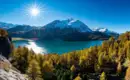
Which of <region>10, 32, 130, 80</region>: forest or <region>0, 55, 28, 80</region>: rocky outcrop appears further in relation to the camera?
<region>10, 32, 130, 80</region>: forest

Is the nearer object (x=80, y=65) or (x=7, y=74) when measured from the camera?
(x=7, y=74)

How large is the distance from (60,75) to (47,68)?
726 cm

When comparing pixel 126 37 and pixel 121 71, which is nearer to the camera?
pixel 121 71

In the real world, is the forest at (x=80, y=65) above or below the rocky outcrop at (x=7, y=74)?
below

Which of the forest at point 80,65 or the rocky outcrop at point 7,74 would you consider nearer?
the rocky outcrop at point 7,74

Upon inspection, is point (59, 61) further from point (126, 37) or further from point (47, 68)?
point (126, 37)

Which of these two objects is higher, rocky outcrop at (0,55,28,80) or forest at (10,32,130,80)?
rocky outcrop at (0,55,28,80)

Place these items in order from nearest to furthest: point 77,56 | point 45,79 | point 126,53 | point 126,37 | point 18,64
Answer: point 45,79 → point 18,64 → point 126,53 → point 77,56 → point 126,37

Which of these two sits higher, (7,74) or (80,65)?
(7,74)

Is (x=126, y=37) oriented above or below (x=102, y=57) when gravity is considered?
above

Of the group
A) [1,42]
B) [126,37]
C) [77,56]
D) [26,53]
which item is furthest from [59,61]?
[126,37]

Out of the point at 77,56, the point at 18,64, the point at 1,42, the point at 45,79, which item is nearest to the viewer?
the point at 45,79

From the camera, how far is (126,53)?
113438 millimetres

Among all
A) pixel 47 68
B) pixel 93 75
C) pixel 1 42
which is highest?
pixel 1 42
